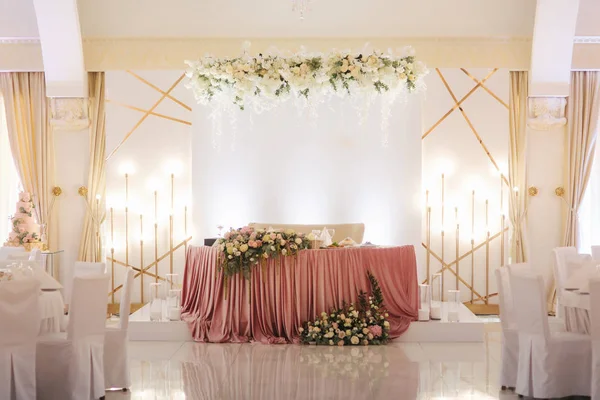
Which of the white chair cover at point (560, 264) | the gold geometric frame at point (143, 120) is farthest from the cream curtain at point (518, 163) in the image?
the gold geometric frame at point (143, 120)

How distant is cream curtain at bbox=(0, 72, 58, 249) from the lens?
36.0ft

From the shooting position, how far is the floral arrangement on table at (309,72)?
9250 millimetres

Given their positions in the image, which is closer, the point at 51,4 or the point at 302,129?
the point at 51,4

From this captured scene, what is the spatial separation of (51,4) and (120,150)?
213cm

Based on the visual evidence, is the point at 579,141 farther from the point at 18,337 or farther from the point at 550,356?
the point at 18,337

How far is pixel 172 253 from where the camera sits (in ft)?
36.5

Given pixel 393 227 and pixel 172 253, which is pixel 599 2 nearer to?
pixel 393 227

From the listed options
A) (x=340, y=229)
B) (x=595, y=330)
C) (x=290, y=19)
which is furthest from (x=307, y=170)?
(x=595, y=330)

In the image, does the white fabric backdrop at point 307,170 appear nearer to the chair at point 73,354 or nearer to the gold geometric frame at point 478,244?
the gold geometric frame at point 478,244

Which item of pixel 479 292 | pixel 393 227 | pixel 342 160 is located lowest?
pixel 479 292

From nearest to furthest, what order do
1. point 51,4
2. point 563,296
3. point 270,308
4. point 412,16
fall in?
point 563,296 < point 270,308 < point 51,4 < point 412,16

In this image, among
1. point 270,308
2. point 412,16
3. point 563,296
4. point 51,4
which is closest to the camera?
point 563,296

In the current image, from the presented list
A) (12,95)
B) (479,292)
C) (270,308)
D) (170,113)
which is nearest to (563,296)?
(270,308)

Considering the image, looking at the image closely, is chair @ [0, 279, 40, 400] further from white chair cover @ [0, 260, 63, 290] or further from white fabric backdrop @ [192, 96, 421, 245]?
white fabric backdrop @ [192, 96, 421, 245]
